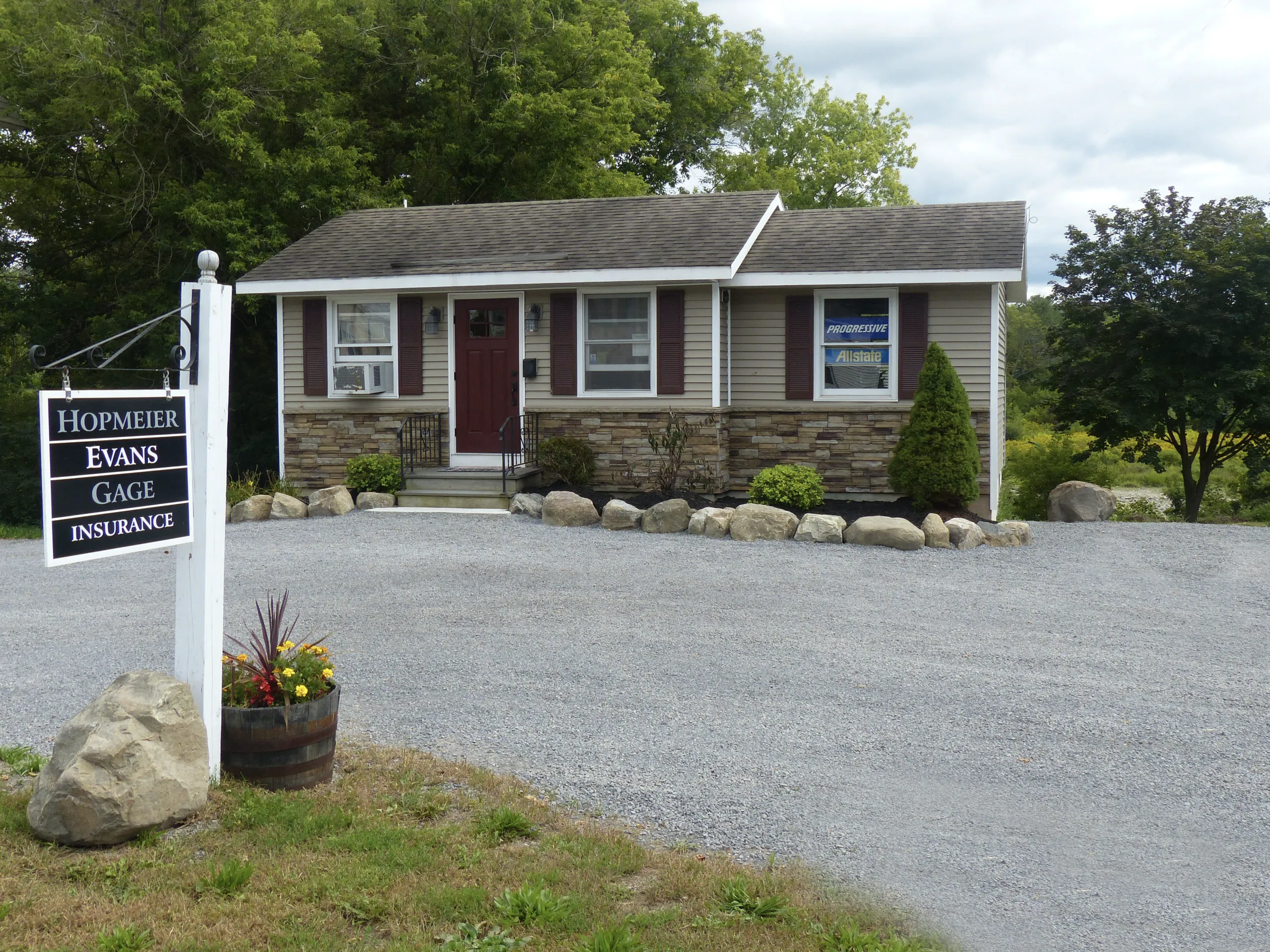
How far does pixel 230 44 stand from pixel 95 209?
15.9 ft

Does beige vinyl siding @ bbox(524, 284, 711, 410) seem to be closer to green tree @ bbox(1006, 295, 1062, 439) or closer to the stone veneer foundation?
the stone veneer foundation

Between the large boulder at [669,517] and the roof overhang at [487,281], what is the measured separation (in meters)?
2.94

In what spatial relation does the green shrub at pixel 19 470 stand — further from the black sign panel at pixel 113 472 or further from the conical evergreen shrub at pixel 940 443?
the black sign panel at pixel 113 472

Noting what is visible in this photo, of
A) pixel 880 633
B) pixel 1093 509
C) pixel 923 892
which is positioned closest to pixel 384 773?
pixel 923 892

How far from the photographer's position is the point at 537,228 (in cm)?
1587

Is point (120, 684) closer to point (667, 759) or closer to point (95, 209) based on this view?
point (667, 759)

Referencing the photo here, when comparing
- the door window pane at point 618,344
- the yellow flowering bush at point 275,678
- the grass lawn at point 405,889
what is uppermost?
the door window pane at point 618,344

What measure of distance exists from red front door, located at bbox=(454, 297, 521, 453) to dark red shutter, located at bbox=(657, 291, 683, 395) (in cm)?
194

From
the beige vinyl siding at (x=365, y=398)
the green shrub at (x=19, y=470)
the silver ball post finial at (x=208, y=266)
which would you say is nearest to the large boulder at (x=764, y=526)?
the beige vinyl siding at (x=365, y=398)

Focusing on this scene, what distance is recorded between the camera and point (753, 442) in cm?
1458

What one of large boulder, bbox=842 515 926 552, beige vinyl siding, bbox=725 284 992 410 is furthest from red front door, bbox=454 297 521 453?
large boulder, bbox=842 515 926 552

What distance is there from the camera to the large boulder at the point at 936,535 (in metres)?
11.3

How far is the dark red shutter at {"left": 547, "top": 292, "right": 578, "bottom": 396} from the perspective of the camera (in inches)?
567

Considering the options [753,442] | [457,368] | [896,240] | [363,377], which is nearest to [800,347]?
[753,442]
